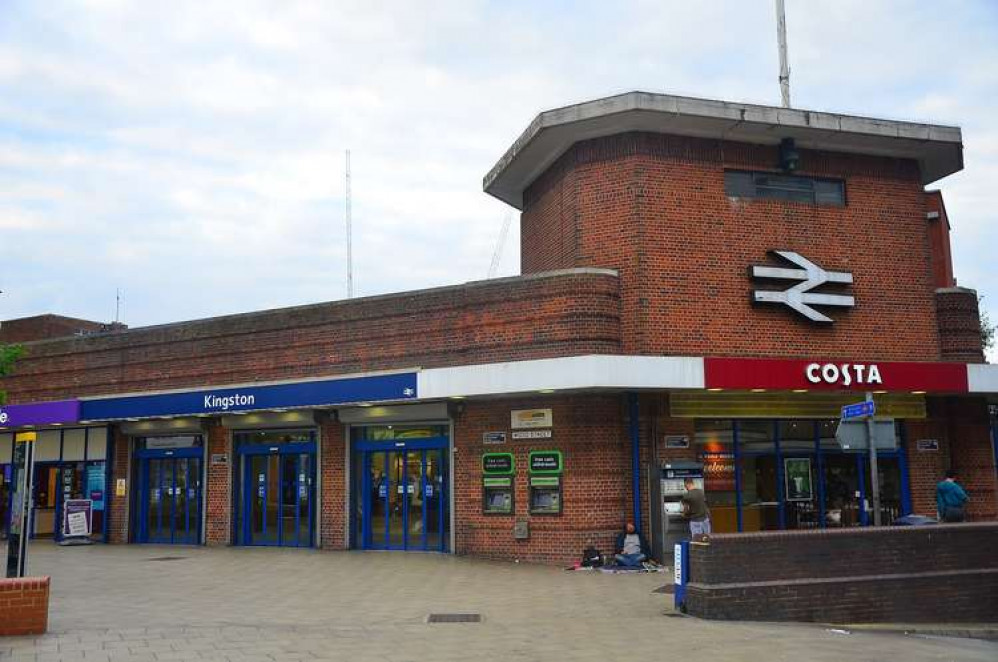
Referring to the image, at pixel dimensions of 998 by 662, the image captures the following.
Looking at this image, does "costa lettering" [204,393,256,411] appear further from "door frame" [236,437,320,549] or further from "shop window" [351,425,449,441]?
"shop window" [351,425,449,441]

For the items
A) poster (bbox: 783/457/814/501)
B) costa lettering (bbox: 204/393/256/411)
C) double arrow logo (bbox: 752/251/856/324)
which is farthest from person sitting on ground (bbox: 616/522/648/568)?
costa lettering (bbox: 204/393/256/411)

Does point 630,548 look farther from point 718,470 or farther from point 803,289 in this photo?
point 803,289

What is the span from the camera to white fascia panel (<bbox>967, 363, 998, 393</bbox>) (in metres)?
18.1

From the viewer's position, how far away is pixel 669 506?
55.1 ft

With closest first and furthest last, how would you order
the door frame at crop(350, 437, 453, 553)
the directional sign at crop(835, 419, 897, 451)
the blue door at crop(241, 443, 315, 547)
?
the directional sign at crop(835, 419, 897, 451), the door frame at crop(350, 437, 453, 553), the blue door at crop(241, 443, 315, 547)

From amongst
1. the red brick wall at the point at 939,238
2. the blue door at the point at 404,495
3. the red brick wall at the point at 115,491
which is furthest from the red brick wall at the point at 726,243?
the red brick wall at the point at 115,491

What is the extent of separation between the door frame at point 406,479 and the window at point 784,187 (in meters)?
8.10

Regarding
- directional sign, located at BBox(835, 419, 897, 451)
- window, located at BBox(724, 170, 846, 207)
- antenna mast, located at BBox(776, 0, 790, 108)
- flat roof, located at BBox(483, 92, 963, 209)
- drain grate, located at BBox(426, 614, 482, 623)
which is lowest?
drain grate, located at BBox(426, 614, 482, 623)

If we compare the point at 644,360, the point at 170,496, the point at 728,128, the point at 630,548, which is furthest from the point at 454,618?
the point at 170,496

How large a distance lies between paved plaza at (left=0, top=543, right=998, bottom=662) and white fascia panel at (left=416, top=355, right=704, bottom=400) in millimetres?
3361

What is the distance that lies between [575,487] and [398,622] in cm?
634

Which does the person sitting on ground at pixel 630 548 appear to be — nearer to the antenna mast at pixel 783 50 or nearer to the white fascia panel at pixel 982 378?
the white fascia panel at pixel 982 378

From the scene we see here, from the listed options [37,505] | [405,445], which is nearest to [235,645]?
[405,445]

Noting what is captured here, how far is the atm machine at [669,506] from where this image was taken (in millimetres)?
16750
